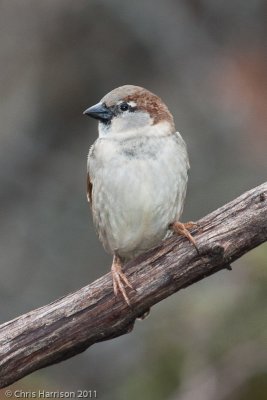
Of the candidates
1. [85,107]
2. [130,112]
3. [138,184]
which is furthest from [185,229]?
[85,107]

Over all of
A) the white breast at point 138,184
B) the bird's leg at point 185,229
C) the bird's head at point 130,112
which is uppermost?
the bird's head at point 130,112

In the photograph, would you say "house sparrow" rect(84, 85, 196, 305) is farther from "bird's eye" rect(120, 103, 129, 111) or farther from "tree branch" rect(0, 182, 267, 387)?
"tree branch" rect(0, 182, 267, 387)

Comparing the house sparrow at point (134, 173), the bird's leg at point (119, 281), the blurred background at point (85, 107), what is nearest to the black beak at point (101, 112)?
the house sparrow at point (134, 173)

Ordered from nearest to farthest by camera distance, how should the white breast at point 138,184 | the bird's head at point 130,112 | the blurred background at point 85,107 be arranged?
the white breast at point 138,184
the bird's head at point 130,112
the blurred background at point 85,107

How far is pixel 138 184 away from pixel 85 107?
384 cm

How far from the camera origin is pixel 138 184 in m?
4.60

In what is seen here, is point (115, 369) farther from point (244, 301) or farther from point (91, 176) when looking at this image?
point (91, 176)

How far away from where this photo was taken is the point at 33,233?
7.91m

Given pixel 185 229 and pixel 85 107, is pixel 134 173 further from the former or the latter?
pixel 85 107

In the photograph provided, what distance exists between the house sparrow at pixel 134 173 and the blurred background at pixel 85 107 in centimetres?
183

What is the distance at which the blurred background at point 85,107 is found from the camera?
7.54 m

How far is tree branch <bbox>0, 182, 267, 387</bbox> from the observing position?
166 inches

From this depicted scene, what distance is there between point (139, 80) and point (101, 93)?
15.9 inches

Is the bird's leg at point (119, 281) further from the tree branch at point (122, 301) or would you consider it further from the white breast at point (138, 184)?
the white breast at point (138, 184)
